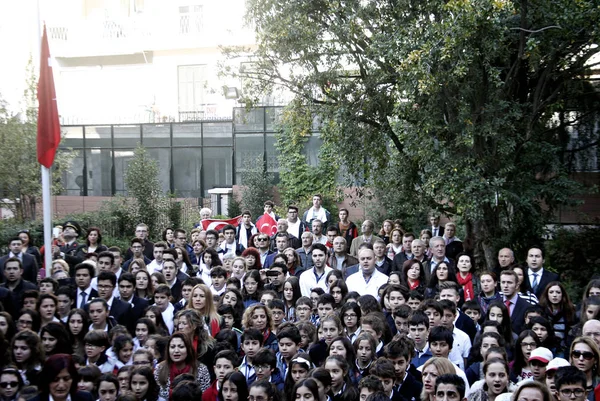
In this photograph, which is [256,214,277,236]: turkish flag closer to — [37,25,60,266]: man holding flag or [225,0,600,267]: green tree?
[225,0,600,267]: green tree

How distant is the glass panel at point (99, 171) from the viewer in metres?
28.8

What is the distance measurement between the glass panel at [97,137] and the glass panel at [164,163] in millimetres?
2022

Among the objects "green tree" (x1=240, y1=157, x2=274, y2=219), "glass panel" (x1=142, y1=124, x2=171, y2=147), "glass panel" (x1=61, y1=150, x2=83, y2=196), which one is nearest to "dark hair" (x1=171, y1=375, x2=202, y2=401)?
"green tree" (x1=240, y1=157, x2=274, y2=219)

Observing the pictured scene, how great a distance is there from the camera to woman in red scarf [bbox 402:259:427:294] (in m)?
10.2

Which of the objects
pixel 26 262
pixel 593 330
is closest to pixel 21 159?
pixel 26 262

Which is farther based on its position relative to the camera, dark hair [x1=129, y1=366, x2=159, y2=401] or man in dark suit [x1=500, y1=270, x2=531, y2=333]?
man in dark suit [x1=500, y1=270, x2=531, y2=333]

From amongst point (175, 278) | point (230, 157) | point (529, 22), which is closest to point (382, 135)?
point (529, 22)

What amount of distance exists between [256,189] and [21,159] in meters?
7.42

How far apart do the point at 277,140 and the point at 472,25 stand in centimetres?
1399

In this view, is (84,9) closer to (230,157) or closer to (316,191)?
(230,157)

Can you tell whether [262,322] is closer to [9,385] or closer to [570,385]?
[9,385]

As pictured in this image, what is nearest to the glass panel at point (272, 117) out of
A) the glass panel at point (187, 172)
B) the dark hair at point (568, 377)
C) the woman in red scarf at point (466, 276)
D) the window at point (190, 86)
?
the glass panel at point (187, 172)

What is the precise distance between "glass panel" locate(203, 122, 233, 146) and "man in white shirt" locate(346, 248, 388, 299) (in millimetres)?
17105

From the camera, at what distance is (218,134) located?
27.2m
